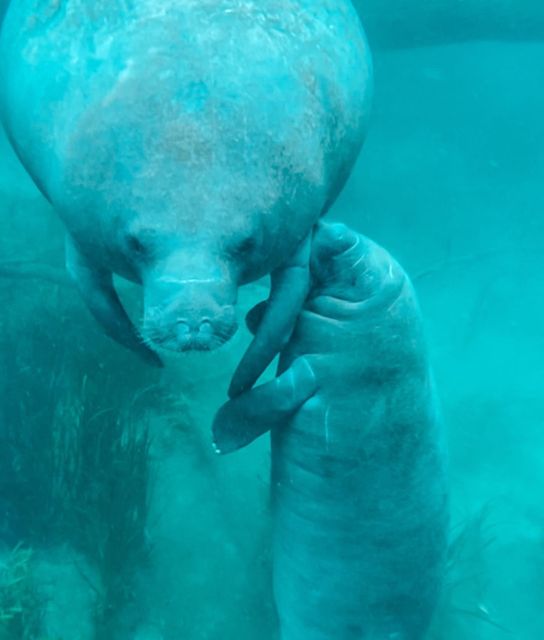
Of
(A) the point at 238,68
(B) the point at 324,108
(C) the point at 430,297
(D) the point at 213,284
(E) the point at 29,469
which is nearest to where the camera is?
(D) the point at 213,284

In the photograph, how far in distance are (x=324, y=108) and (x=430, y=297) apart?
9163mm

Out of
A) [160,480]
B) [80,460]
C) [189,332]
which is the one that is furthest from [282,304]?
[160,480]

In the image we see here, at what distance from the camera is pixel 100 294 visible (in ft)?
10.5

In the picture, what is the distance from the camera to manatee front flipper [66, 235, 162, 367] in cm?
315

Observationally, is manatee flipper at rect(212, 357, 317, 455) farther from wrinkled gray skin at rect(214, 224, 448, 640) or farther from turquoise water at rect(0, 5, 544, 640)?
turquoise water at rect(0, 5, 544, 640)

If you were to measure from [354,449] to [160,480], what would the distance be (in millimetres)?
2807

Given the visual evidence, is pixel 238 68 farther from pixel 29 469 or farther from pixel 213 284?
pixel 29 469

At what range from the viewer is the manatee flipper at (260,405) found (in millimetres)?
3719

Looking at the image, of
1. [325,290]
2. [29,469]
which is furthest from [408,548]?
[29,469]

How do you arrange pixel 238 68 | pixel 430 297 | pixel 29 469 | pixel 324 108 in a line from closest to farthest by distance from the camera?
pixel 238 68 < pixel 324 108 < pixel 29 469 < pixel 430 297

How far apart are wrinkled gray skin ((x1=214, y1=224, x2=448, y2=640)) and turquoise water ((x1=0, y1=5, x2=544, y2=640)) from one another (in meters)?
1.59

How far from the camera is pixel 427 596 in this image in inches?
169

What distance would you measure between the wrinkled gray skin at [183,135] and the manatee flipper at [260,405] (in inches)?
36.5

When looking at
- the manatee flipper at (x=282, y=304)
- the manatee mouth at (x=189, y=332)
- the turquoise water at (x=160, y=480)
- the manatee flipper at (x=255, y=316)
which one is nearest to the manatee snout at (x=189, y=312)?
the manatee mouth at (x=189, y=332)
